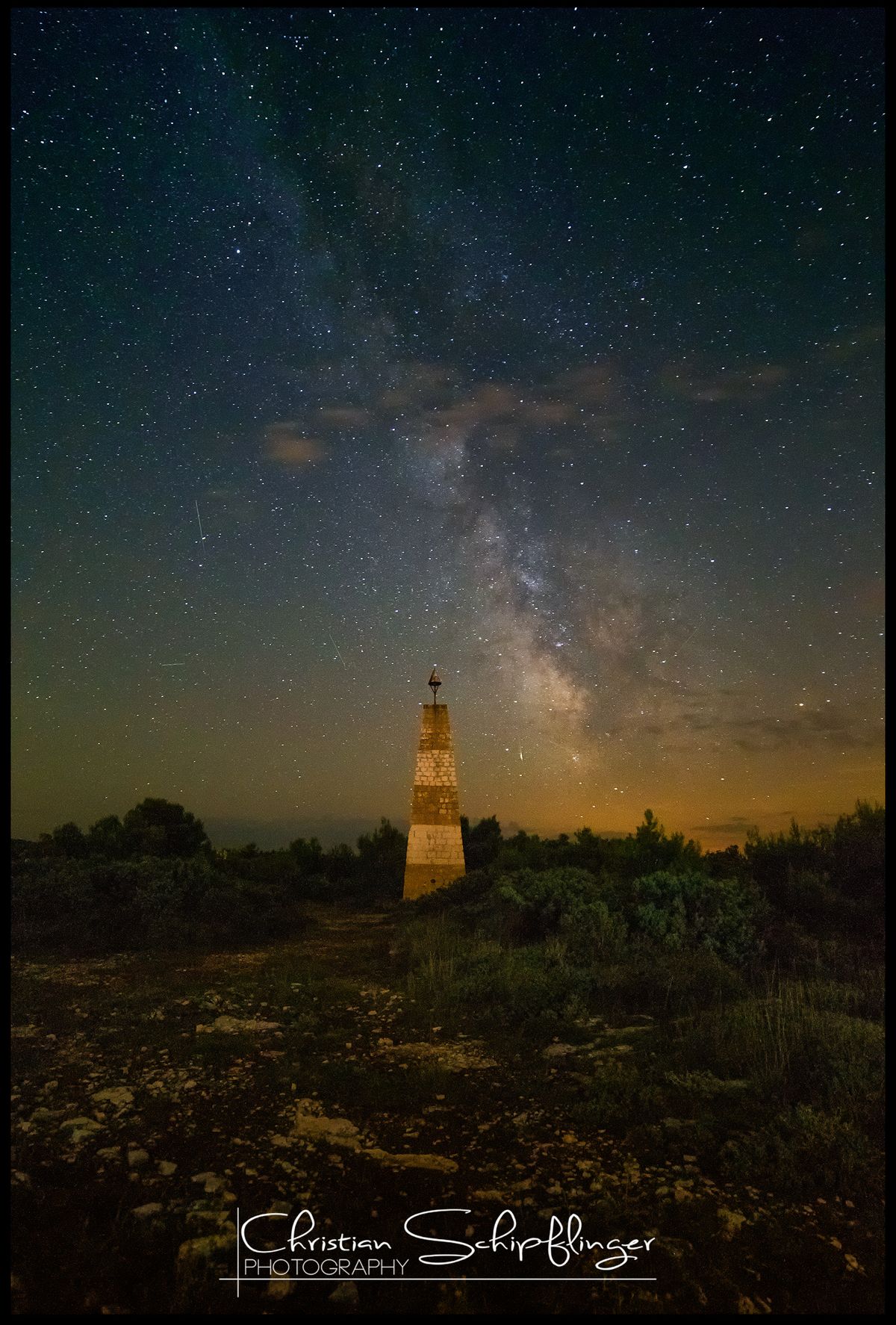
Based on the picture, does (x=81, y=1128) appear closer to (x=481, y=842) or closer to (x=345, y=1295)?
(x=345, y=1295)

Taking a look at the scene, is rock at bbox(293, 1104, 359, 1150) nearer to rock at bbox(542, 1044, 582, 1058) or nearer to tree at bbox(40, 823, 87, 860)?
rock at bbox(542, 1044, 582, 1058)

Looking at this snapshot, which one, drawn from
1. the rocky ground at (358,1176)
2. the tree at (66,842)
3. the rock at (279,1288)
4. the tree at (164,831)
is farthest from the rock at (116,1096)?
the tree at (164,831)

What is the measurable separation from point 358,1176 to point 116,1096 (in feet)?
8.32

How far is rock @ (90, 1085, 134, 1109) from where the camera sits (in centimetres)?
578

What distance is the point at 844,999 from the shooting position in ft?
26.0

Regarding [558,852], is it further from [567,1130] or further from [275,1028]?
[567,1130]

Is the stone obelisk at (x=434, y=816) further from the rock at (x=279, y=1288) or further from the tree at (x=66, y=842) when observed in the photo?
the rock at (x=279, y=1288)

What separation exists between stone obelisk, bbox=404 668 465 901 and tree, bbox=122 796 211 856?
8576 millimetres

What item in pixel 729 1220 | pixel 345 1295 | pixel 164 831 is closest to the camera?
pixel 345 1295

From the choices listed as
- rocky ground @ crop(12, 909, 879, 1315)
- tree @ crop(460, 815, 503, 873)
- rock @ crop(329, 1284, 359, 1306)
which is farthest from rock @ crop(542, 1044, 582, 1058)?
tree @ crop(460, 815, 503, 873)

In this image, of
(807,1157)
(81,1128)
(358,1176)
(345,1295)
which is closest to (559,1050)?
(807,1157)

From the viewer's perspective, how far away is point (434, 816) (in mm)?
19219

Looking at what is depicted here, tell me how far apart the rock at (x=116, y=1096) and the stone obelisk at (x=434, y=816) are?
42.6ft

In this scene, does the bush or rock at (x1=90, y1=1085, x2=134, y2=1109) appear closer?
the bush
